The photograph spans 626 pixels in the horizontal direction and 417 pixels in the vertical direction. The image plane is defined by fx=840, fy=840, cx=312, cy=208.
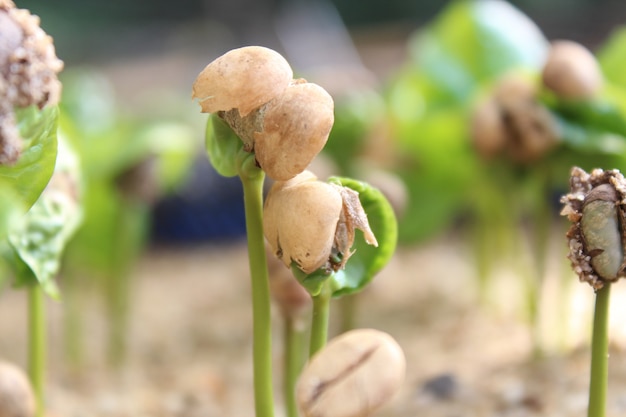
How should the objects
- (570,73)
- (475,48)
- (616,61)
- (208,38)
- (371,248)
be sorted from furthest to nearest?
(208,38), (475,48), (616,61), (570,73), (371,248)

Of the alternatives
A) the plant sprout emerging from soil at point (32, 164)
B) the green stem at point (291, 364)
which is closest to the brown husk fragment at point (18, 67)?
the plant sprout emerging from soil at point (32, 164)

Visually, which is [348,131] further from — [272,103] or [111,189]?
[272,103]

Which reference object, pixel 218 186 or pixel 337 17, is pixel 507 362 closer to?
pixel 218 186

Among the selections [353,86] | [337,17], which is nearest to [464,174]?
[353,86]

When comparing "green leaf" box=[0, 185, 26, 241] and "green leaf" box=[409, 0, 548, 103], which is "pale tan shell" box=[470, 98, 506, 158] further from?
"green leaf" box=[0, 185, 26, 241]

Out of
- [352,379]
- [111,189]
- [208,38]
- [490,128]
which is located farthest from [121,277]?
[208,38]
